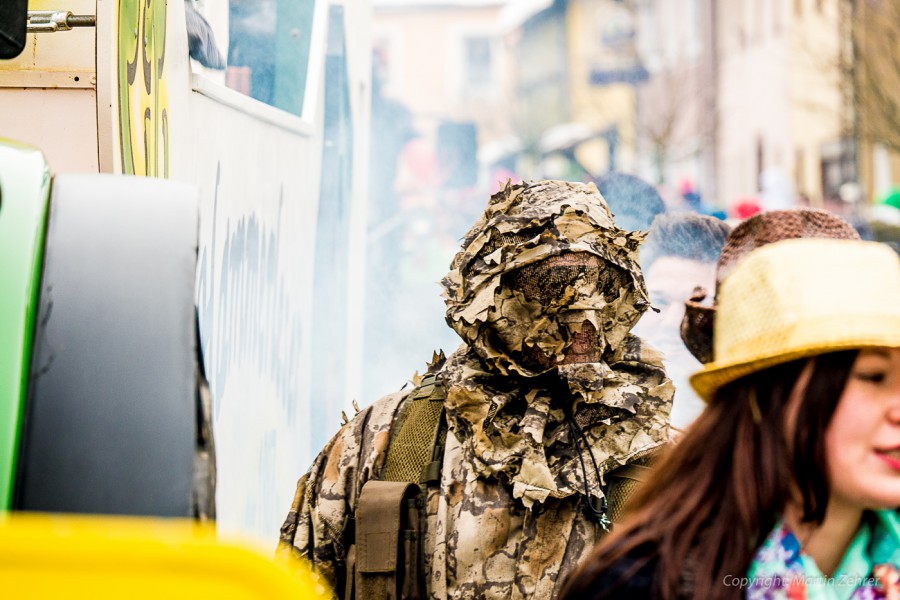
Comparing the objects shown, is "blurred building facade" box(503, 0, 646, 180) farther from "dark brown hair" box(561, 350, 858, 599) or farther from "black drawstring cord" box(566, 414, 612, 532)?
"dark brown hair" box(561, 350, 858, 599)

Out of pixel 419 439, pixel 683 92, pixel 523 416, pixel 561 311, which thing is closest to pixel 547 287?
pixel 561 311

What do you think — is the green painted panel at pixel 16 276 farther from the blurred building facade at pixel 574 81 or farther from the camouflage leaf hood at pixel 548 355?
the blurred building facade at pixel 574 81

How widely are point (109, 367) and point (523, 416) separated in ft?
6.18

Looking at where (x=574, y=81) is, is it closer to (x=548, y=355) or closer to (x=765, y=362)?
(x=548, y=355)

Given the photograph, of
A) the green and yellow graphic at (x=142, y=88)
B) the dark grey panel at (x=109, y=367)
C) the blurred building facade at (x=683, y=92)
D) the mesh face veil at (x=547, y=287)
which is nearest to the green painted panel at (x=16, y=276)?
the dark grey panel at (x=109, y=367)

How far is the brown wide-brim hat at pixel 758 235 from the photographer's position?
3289mm

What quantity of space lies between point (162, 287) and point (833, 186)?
27.8m

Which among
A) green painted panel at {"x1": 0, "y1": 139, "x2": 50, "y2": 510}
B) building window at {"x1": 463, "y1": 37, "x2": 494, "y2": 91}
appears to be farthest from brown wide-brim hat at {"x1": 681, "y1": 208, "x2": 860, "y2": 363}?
building window at {"x1": 463, "y1": 37, "x2": 494, "y2": 91}

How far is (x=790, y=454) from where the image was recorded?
1.83 m

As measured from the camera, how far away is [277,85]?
5.78 m

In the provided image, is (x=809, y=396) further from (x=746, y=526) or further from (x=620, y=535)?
(x=620, y=535)

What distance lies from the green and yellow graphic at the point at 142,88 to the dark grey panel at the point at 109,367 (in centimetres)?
162

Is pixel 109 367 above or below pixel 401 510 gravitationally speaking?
above


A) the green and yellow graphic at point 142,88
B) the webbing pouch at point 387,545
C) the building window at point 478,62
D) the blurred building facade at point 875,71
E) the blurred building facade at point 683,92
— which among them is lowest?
the webbing pouch at point 387,545
